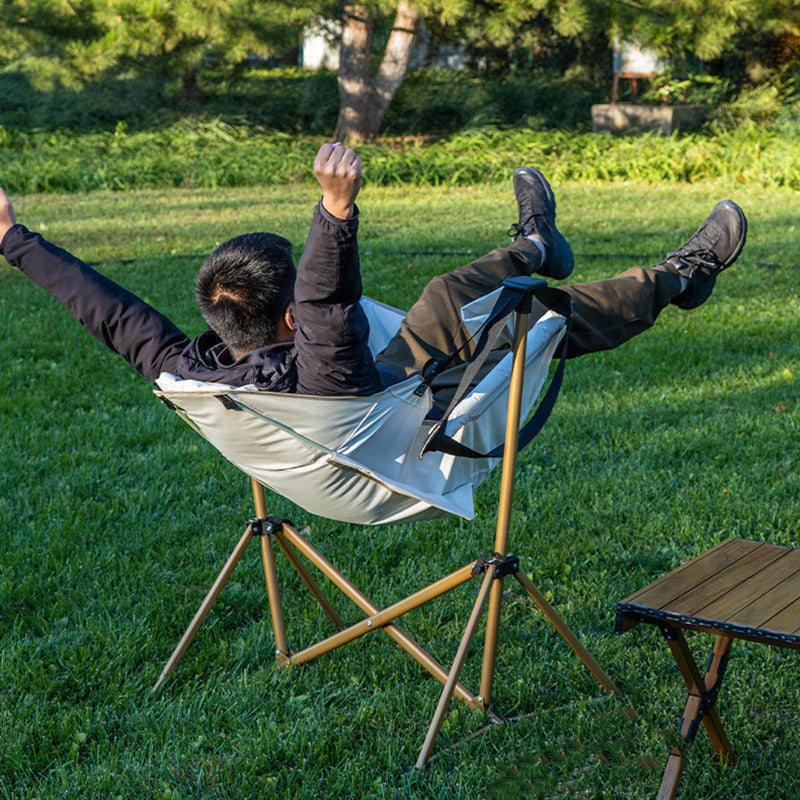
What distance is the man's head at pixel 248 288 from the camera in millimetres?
2502

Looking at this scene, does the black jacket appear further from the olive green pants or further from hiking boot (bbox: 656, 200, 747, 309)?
hiking boot (bbox: 656, 200, 747, 309)

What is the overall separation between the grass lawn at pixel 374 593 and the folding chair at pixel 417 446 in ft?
0.51

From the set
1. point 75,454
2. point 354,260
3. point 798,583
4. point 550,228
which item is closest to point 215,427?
point 354,260

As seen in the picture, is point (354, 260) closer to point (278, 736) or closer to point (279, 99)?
point (278, 736)

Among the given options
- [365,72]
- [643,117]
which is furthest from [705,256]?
[643,117]

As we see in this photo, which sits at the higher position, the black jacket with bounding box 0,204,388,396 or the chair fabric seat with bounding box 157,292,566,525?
the black jacket with bounding box 0,204,388,396

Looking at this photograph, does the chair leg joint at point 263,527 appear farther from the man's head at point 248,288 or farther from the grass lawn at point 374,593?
the man's head at point 248,288

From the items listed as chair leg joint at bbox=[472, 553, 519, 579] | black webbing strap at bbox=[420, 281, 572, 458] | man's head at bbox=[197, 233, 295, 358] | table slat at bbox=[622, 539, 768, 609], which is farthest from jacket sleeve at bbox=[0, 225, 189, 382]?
table slat at bbox=[622, 539, 768, 609]

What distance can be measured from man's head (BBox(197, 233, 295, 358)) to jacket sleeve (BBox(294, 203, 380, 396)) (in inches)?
8.8

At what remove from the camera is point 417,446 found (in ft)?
8.13

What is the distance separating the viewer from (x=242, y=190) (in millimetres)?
13297

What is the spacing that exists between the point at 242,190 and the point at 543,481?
10.1 meters

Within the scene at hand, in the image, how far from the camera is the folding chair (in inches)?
91.4

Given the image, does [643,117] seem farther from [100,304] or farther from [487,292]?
[100,304]
